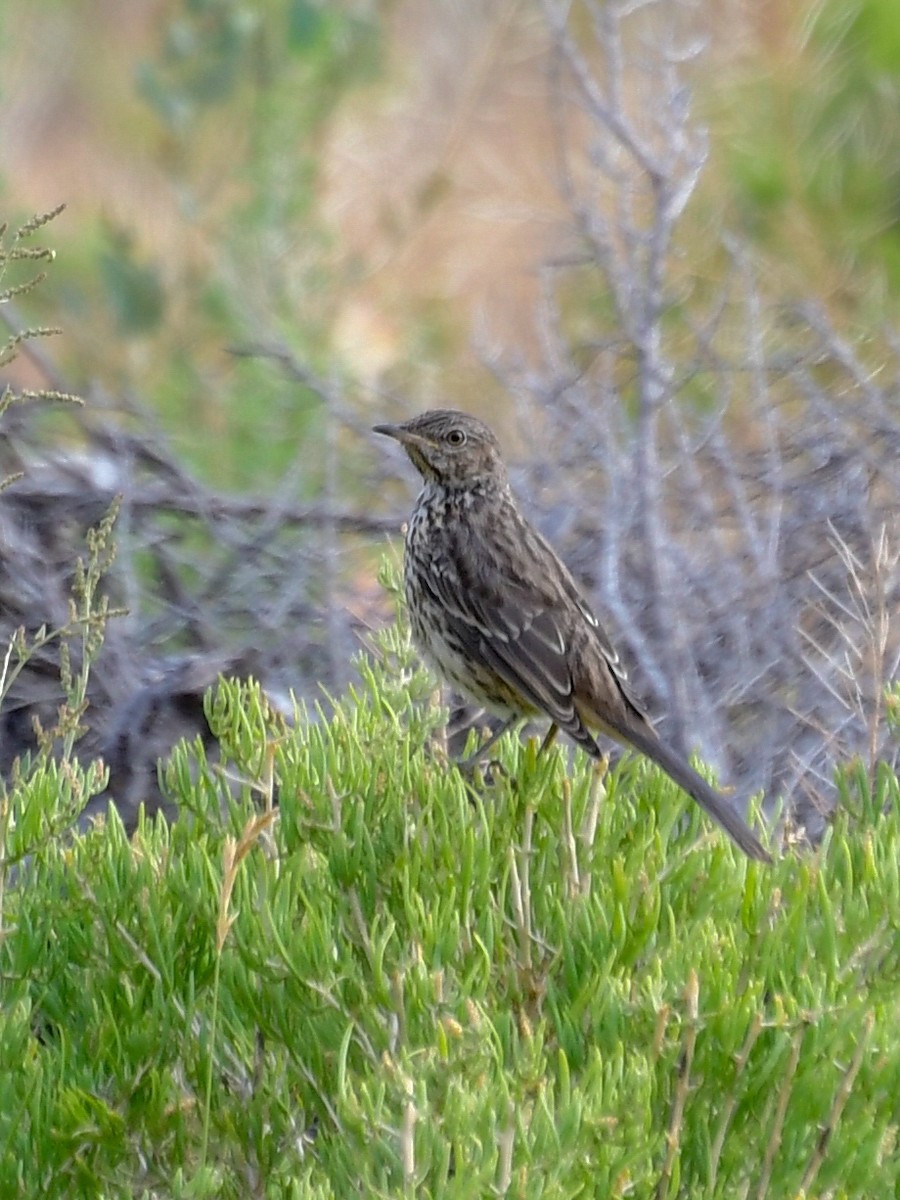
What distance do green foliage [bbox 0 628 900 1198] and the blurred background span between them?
2.96ft

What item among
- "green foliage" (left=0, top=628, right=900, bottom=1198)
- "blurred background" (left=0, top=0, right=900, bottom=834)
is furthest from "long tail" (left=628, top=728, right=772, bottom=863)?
"blurred background" (left=0, top=0, right=900, bottom=834)

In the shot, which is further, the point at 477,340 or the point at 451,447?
the point at 477,340

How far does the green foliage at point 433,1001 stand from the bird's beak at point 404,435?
2388 mm

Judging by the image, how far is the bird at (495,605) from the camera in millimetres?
4863

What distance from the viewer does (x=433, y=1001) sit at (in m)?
2.57

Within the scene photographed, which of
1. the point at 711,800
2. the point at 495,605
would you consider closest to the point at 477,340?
the point at 495,605

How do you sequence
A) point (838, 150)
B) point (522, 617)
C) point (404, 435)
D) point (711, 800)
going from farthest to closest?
1. point (838, 150)
2. point (404, 435)
3. point (522, 617)
4. point (711, 800)

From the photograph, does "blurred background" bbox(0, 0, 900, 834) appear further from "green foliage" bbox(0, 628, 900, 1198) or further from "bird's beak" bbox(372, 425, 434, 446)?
"green foliage" bbox(0, 628, 900, 1198)

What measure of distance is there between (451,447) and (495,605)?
0.67 metres

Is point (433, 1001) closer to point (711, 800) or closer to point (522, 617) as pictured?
point (711, 800)

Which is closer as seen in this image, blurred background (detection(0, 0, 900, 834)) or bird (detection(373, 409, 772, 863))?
bird (detection(373, 409, 772, 863))

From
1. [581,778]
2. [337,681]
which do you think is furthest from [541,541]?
[581,778]

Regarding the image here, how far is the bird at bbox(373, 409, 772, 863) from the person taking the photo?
16.0 ft

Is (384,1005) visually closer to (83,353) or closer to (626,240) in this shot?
(626,240)
